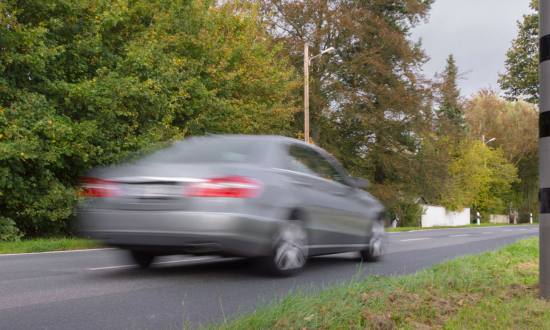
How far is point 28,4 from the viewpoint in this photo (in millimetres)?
13508

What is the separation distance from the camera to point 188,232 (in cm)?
532

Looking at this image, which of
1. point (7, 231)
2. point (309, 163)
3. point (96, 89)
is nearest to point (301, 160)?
point (309, 163)

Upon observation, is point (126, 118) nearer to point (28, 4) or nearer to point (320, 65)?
point (28, 4)

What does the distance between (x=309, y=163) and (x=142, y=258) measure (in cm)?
259

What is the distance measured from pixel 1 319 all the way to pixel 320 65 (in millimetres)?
23964

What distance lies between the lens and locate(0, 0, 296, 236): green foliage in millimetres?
12289

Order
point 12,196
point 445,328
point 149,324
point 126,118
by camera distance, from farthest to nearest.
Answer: point 126,118
point 12,196
point 149,324
point 445,328

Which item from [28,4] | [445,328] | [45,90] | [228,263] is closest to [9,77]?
[45,90]

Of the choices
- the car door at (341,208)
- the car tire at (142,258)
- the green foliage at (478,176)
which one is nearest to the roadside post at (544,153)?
the car door at (341,208)

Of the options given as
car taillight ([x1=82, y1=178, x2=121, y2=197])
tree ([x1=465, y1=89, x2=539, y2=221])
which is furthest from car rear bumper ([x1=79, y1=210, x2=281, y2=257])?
tree ([x1=465, y1=89, x2=539, y2=221])

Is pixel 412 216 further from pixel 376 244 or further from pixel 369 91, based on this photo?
pixel 376 244

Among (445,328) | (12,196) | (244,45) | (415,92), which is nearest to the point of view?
(445,328)

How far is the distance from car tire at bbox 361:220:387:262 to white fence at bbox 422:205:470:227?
104 feet

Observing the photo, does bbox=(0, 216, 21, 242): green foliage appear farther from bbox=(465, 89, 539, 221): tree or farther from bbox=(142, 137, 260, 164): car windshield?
bbox=(465, 89, 539, 221): tree
